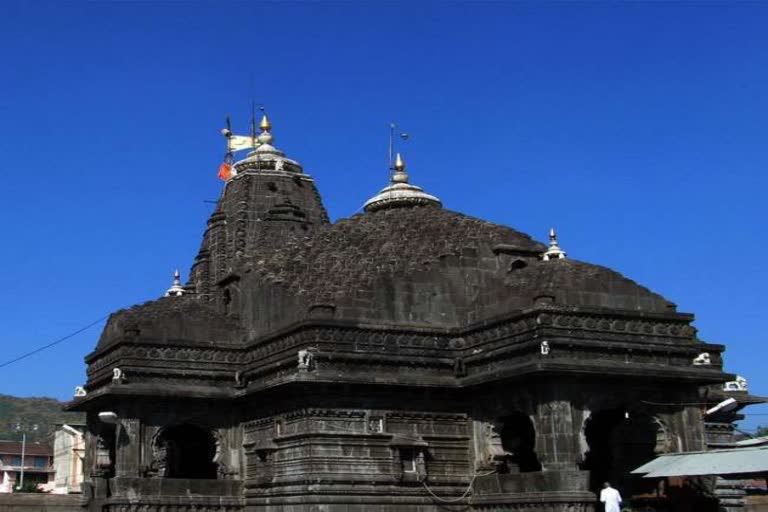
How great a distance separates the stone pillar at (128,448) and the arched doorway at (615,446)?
1259cm

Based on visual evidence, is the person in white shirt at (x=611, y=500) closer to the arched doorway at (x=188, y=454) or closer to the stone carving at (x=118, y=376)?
the stone carving at (x=118, y=376)

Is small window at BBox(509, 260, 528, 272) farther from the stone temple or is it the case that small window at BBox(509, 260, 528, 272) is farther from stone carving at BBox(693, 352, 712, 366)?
stone carving at BBox(693, 352, 712, 366)

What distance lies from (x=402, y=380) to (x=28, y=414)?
161546 millimetres

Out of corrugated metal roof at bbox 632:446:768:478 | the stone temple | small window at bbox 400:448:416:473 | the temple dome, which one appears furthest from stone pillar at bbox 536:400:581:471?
small window at bbox 400:448:416:473

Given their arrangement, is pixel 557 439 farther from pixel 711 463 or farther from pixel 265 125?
pixel 265 125

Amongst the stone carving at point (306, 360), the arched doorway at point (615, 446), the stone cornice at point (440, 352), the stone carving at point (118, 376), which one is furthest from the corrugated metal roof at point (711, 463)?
the stone carving at point (118, 376)

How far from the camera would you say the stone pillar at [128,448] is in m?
28.7

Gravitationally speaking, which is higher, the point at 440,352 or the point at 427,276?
the point at 427,276

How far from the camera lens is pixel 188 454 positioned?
1359 inches

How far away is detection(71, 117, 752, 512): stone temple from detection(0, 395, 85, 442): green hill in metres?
131

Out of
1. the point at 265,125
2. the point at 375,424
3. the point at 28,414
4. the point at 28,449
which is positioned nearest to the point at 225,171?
the point at 265,125

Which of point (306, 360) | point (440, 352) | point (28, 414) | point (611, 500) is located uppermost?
point (28, 414)

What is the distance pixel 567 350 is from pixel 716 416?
9.37 metres

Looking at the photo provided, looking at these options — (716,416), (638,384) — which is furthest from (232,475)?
(716,416)
